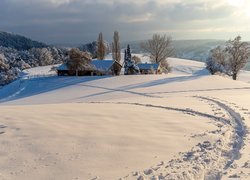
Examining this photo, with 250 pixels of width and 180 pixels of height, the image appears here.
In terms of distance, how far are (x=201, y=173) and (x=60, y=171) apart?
3464mm

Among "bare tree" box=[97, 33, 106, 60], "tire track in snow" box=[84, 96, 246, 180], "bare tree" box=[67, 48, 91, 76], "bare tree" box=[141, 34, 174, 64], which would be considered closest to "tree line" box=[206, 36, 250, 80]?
"bare tree" box=[141, 34, 174, 64]

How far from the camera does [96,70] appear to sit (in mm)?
65375

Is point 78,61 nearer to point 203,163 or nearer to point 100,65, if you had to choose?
point 100,65

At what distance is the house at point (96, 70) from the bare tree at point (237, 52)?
22.2 metres

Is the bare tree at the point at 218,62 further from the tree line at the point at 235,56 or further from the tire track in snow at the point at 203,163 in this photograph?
the tire track in snow at the point at 203,163

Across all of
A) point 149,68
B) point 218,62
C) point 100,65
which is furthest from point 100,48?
point 218,62

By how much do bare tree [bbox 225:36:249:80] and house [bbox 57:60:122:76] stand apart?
22248 millimetres

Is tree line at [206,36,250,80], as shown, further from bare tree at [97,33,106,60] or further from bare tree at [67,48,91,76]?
bare tree at [97,33,106,60]

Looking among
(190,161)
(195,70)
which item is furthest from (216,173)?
(195,70)

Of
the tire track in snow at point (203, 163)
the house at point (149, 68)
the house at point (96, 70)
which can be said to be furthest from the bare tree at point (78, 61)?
the tire track in snow at point (203, 163)

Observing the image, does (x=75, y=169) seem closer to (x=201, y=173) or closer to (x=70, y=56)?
(x=201, y=173)

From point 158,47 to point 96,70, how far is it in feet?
69.1

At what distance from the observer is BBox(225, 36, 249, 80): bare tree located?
6775 centimetres

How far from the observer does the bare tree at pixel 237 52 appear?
6775 cm
